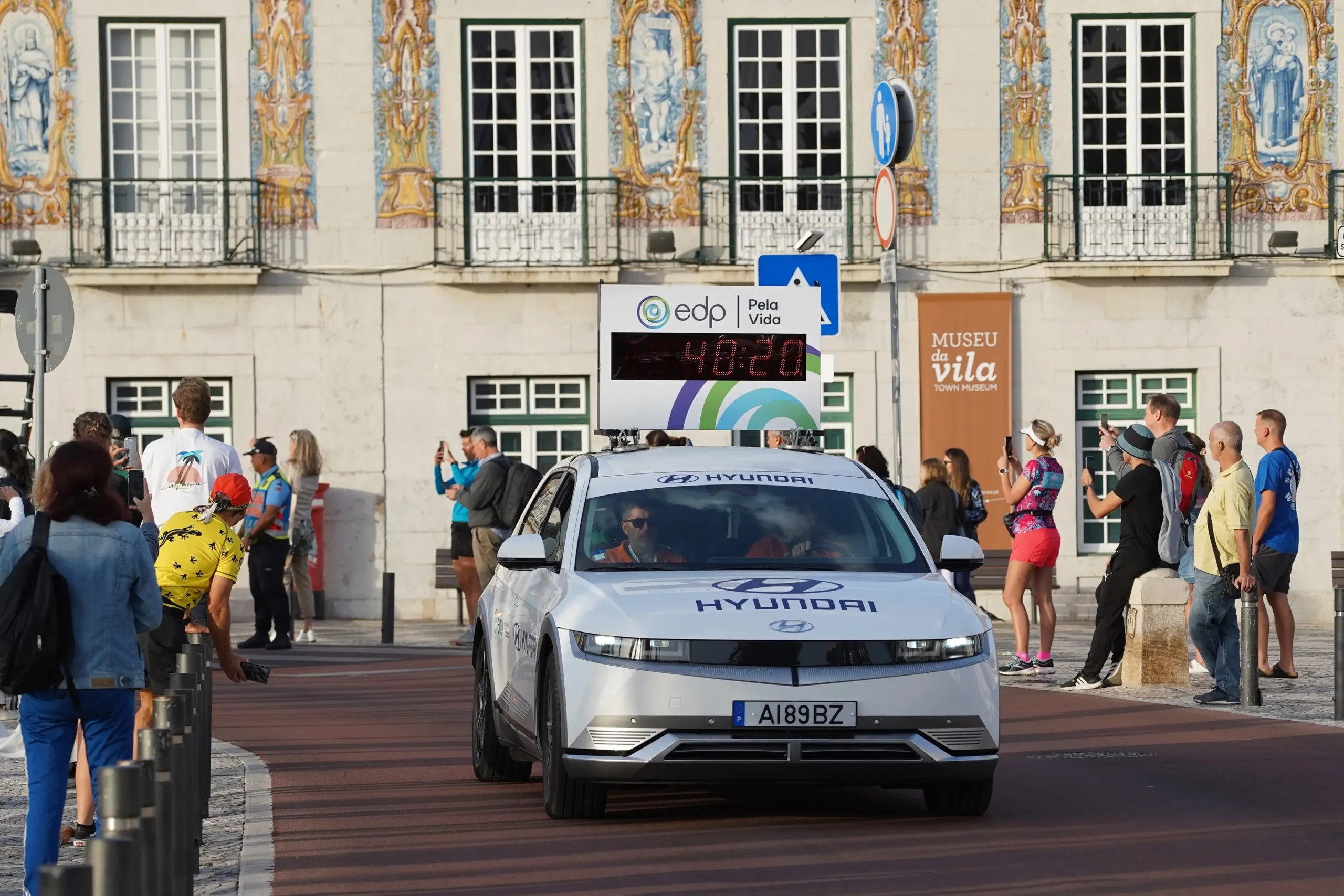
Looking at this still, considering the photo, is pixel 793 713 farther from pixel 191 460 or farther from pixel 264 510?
pixel 264 510

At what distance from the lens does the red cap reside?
442 inches

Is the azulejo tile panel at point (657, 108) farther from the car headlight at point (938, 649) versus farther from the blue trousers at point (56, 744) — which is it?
the blue trousers at point (56, 744)

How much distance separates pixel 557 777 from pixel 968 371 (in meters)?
20.0

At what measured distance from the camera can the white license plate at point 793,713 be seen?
32.1 feet

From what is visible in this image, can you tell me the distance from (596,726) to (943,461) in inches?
438

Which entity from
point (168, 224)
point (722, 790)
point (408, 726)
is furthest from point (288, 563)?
point (722, 790)


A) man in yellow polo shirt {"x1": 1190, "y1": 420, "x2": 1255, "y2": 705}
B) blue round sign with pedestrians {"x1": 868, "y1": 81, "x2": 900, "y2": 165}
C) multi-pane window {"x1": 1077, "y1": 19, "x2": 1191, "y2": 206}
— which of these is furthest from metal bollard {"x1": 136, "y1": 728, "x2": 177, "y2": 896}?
multi-pane window {"x1": 1077, "y1": 19, "x2": 1191, "y2": 206}

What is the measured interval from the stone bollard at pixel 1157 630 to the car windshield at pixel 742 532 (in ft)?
20.1

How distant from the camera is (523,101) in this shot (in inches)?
1160

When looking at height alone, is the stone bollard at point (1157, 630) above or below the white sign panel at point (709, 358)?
below

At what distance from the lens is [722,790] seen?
1160cm

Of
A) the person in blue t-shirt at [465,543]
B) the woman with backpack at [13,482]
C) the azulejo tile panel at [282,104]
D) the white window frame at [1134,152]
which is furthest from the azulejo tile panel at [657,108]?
the woman with backpack at [13,482]

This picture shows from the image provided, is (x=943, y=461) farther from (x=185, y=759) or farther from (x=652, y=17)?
(x=185, y=759)

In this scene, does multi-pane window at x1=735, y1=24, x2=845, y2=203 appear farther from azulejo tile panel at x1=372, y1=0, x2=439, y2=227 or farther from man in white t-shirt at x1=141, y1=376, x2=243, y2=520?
man in white t-shirt at x1=141, y1=376, x2=243, y2=520
